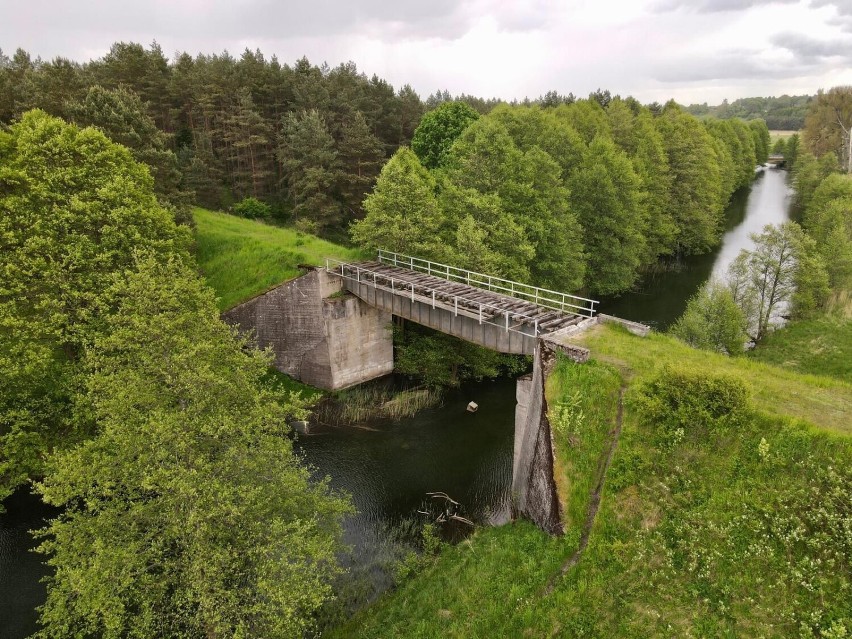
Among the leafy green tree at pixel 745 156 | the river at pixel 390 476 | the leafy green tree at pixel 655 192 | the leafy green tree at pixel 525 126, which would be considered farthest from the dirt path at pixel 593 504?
the leafy green tree at pixel 745 156

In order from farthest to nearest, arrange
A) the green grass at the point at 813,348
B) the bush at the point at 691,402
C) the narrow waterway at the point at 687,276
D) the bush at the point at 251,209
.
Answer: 1. the bush at the point at 251,209
2. the narrow waterway at the point at 687,276
3. the green grass at the point at 813,348
4. the bush at the point at 691,402

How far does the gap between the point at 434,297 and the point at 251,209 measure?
33974 mm

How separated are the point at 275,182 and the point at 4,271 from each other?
4131 centimetres

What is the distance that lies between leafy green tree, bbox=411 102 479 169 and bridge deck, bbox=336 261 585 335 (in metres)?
24.7

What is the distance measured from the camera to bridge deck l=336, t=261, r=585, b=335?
72.9 feet

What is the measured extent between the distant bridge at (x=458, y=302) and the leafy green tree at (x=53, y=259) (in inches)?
442

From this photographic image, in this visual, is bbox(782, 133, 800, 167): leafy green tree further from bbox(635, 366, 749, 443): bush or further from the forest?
bbox(635, 366, 749, 443): bush

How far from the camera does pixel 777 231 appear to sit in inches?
1272

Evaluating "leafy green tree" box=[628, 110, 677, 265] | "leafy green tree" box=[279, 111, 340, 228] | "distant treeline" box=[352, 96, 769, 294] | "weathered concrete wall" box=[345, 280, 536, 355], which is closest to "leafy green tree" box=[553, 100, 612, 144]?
"distant treeline" box=[352, 96, 769, 294]

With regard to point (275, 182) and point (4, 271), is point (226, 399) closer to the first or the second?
point (4, 271)

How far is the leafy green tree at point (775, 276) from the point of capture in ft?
104

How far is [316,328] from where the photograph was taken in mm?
31922

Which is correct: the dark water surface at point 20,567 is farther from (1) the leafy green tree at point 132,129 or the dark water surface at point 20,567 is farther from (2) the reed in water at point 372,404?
(1) the leafy green tree at point 132,129

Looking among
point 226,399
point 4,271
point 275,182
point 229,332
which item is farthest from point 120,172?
point 275,182
